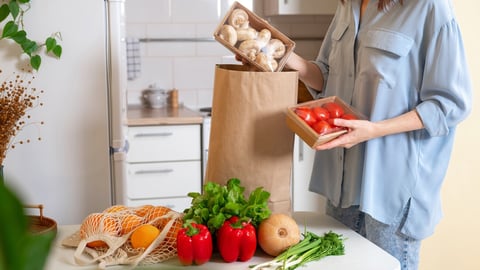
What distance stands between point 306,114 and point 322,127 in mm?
46

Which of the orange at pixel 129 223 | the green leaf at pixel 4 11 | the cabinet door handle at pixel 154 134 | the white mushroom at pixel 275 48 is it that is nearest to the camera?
the orange at pixel 129 223

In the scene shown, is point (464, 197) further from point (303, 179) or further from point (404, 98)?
point (404, 98)

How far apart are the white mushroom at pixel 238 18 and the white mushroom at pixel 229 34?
3 centimetres

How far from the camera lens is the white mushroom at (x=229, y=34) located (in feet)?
4.68

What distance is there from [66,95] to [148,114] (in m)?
1.03

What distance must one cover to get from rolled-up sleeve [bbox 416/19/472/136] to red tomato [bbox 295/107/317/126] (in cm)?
28

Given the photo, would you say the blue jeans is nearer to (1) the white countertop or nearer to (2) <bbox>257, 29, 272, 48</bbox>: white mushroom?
(1) the white countertop

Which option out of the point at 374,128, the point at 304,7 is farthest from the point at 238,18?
the point at 304,7

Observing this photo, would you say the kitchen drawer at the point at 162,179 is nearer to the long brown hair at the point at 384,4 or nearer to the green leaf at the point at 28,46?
the green leaf at the point at 28,46

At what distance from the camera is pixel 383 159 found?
1.51 meters

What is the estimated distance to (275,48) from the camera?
1453 millimetres

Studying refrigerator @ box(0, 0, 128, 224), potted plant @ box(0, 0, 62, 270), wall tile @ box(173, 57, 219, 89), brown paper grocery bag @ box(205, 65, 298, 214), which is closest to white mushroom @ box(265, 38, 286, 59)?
brown paper grocery bag @ box(205, 65, 298, 214)

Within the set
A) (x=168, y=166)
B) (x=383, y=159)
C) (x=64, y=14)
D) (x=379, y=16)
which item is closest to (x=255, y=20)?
(x=379, y=16)

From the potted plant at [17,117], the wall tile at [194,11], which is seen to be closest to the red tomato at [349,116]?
the potted plant at [17,117]
